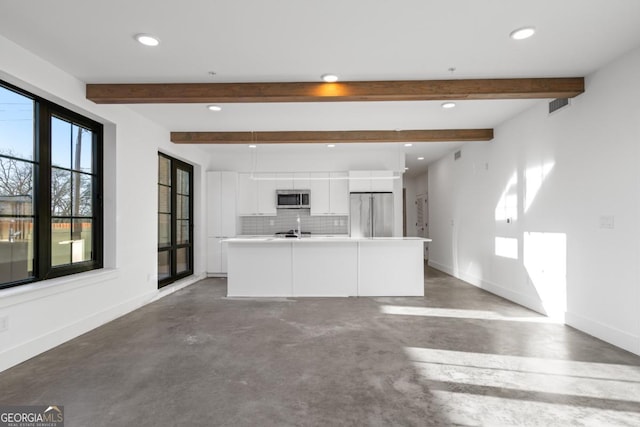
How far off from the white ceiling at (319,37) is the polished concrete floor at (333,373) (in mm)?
2744

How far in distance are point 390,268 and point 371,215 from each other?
2.10m

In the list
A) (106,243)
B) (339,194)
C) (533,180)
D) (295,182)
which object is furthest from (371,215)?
(106,243)

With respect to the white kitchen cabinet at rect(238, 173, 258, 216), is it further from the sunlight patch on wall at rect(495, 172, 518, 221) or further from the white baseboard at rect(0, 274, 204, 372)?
the sunlight patch on wall at rect(495, 172, 518, 221)

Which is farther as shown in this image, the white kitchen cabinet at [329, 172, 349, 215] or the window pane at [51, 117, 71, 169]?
the white kitchen cabinet at [329, 172, 349, 215]

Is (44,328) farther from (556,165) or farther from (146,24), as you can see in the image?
(556,165)

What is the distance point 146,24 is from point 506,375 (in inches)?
155

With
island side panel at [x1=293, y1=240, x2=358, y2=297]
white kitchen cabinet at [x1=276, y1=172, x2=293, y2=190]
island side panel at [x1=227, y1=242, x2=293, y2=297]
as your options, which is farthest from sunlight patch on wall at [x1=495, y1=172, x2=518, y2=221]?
white kitchen cabinet at [x1=276, y1=172, x2=293, y2=190]

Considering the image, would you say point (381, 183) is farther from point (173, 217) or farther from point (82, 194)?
point (82, 194)

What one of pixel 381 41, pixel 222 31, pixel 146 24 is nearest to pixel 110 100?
pixel 146 24

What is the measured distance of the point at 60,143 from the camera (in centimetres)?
386

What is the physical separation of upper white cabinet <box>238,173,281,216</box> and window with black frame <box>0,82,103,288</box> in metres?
3.57

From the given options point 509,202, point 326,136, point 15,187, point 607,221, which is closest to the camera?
point 15,187

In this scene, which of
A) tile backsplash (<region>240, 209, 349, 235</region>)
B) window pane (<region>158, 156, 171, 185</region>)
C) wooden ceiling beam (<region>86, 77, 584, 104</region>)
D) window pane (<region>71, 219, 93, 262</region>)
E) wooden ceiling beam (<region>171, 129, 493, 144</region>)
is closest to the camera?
wooden ceiling beam (<region>86, 77, 584, 104</region>)

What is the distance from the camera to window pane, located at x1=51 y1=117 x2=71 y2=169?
3743mm
